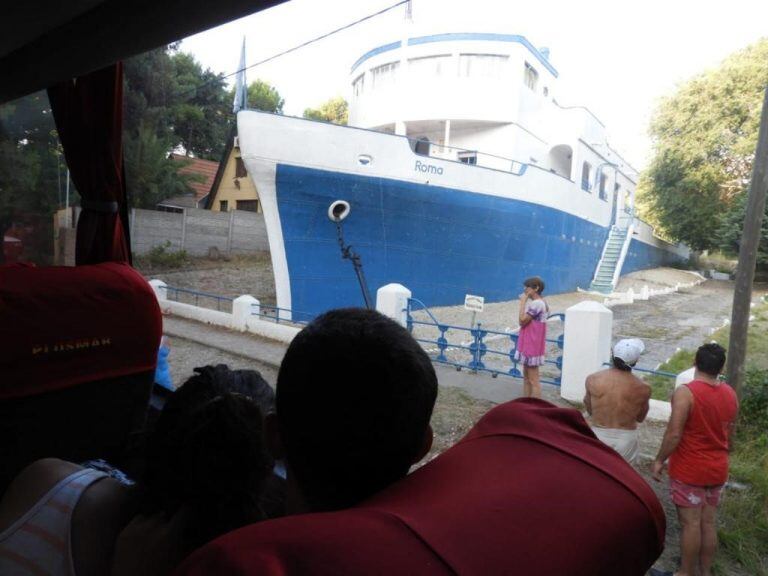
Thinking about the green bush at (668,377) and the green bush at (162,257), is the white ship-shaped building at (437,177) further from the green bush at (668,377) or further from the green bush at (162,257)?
the green bush at (162,257)

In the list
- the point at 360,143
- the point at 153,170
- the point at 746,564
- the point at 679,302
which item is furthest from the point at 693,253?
the point at 746,564

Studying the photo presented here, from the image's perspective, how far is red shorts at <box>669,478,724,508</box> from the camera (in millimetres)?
2619

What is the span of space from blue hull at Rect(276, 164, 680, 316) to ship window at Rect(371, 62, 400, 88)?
12.9 ft

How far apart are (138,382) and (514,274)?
1146cm

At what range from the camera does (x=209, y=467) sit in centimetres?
92

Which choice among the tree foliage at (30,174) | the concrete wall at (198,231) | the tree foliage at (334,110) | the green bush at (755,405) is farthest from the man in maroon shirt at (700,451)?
the tree foliage at (334,110)

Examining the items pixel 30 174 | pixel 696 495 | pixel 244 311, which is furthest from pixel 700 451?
pixel 244 311

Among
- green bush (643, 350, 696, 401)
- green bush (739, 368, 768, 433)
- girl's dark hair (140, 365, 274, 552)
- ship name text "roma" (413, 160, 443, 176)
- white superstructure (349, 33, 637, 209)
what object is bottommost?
green bush (643, 350, 696, 401)

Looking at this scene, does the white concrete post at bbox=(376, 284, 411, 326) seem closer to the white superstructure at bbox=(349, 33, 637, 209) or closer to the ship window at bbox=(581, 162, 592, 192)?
the white superstructure at bbox=(349, 33, 637, 209)

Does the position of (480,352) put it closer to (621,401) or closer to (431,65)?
(621,401)

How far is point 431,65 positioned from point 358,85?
2563 mm

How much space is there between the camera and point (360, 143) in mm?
9352

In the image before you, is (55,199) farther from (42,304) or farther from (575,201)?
(575,201)

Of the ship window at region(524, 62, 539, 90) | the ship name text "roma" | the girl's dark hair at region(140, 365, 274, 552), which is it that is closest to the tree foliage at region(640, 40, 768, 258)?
the ship window at region(524, 62, 539, 90)
